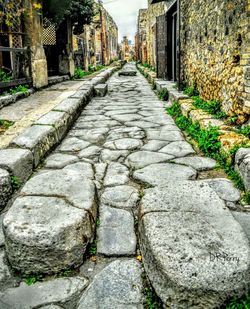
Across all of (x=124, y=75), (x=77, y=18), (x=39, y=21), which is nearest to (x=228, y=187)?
(x=39, y=21)

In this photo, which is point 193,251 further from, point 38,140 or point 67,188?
point 38,140

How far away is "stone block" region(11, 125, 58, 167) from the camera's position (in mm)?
2965

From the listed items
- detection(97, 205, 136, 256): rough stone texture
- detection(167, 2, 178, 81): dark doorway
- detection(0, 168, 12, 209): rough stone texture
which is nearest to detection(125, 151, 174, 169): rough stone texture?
detection(97, 205, 136, 256): rough stone texture

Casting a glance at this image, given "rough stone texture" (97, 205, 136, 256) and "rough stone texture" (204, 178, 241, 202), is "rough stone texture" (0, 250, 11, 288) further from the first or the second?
"rough stone texture" (204, 178, 241, 202)

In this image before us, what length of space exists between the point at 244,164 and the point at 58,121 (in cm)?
242

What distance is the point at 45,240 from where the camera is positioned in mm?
1587

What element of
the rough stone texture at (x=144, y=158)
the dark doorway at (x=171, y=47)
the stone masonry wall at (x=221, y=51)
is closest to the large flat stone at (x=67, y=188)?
the rough stone texture at (x=144, y=158)

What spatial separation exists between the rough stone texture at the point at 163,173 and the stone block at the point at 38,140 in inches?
41.3

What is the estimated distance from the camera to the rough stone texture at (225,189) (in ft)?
7.63

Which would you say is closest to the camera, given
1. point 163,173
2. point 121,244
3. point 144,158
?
point 121,244

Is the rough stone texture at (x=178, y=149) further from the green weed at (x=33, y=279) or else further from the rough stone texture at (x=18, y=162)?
the green weed at (x=33, y=279)

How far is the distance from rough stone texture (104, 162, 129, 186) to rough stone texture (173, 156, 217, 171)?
22.8 inches

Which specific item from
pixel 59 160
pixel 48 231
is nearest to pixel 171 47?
pixel 59 160

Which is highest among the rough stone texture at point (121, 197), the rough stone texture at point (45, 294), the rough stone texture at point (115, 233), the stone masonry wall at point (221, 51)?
the stone masonry wall at point (221, 51)
